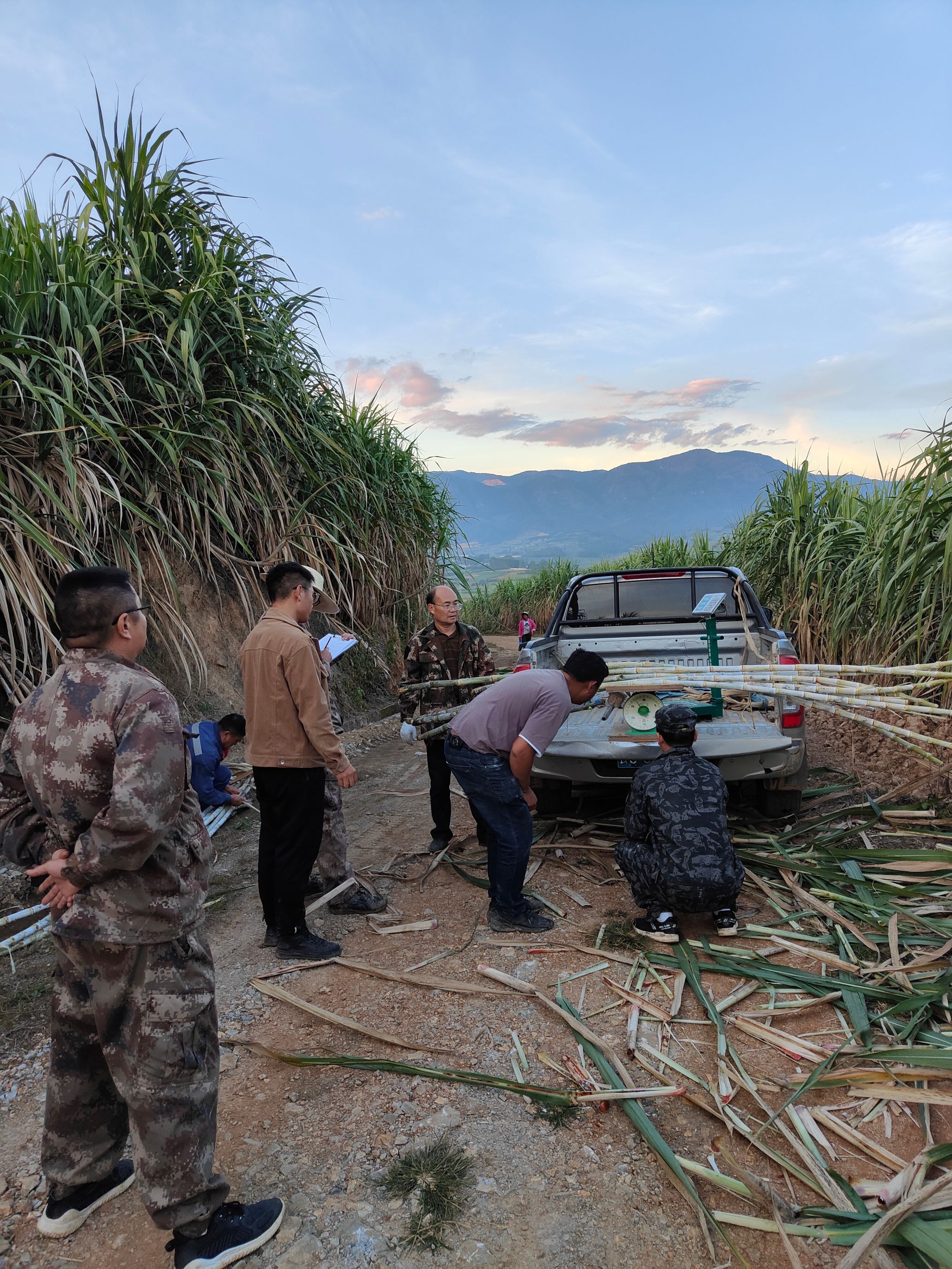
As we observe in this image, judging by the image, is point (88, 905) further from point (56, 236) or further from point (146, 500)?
point (56, 236)

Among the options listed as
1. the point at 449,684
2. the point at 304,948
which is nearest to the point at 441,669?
the point at 449,684

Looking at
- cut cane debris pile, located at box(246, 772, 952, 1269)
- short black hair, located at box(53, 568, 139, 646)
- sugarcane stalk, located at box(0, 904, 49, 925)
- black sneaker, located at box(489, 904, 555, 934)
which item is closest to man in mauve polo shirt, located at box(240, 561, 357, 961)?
cut cane debris pile, located at box(246, 772, 952, 1269)

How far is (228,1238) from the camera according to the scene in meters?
1.86

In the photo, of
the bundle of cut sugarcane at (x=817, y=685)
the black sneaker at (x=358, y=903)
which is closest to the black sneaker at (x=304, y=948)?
the black sneaker at (x=358, y=903)

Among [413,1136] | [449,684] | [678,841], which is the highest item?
[449,684]

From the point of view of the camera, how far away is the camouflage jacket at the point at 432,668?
488 cm

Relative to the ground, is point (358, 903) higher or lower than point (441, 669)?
lower

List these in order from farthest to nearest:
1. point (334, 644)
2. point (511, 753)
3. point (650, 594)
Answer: point (650, 594) → point (334, 644) → point (511, 753)

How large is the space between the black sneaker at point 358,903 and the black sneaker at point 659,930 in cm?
136

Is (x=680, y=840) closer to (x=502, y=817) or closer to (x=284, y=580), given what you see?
(x=502, y=817)

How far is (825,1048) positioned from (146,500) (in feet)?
16.4

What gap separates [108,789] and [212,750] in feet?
10.3

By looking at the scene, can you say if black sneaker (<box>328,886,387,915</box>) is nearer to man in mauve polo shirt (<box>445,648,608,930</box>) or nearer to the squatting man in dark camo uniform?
man in mauve polo shirt (<box>445,648,608,930</box>)

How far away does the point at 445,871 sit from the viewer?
4473 millimetres
